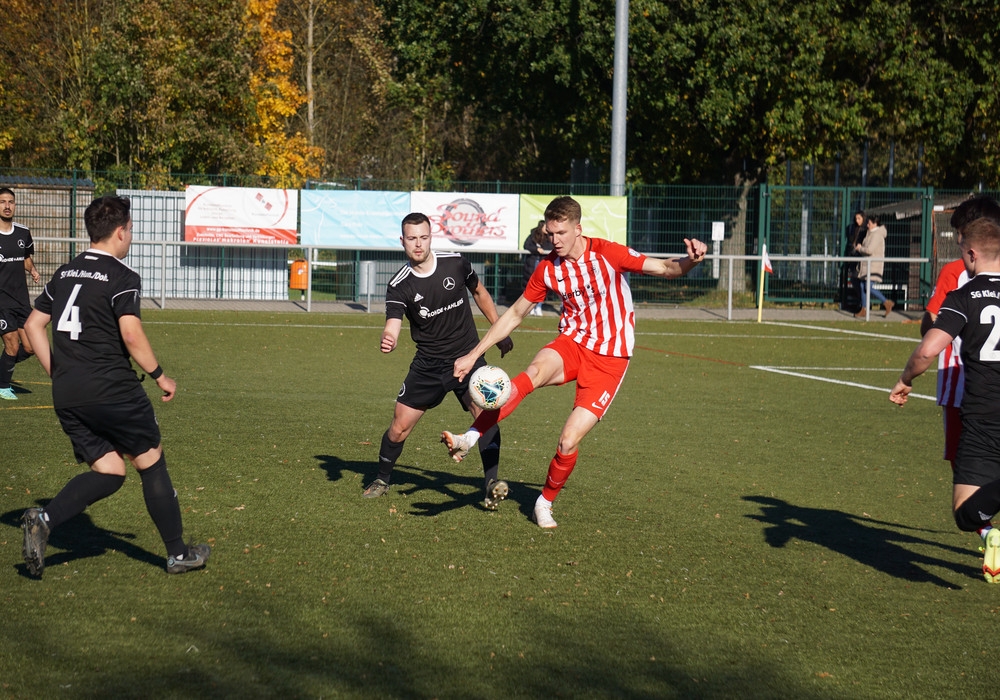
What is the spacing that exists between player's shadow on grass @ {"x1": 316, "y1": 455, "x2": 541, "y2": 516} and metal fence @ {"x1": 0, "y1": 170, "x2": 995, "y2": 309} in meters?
14.7

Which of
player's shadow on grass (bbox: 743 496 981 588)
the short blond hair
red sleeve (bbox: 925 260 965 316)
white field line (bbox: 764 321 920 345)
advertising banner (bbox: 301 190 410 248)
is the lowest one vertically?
player's shadow on grass (bbox: 743 496 981 588)

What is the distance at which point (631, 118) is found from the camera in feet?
91.8

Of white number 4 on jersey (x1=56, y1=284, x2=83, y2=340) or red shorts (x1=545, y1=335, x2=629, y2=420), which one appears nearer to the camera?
white number 4 on jersey (x1=56, y1=284, x2=83, y2=340)

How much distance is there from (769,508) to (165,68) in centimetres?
2702

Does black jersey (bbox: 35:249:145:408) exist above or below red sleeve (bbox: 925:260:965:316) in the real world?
below

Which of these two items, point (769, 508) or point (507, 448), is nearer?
point (769, 508)

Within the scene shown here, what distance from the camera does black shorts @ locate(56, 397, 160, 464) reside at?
505 cm

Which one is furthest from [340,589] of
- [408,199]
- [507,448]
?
[408,199]

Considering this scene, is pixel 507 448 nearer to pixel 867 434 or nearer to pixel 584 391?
pixel 584 391

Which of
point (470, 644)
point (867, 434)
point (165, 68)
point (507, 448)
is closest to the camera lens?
point (470, 644)

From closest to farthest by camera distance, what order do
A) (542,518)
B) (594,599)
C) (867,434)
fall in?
1. (594,599)
2. (542,518)
3. (867,434)

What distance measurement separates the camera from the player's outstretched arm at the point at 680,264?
20.2ft

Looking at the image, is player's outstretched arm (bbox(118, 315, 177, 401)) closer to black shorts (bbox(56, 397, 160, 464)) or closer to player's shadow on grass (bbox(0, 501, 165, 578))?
black shorts (bbox(56, 397, 160, 464))

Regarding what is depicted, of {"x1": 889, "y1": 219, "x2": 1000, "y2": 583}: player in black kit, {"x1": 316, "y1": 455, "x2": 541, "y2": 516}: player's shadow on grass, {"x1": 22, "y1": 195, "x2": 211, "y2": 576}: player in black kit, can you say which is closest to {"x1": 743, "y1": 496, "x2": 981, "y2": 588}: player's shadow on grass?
Answer: {"x1": 889, "y1": 219, "x2": 1000, "y2": 583}: player in black kit
